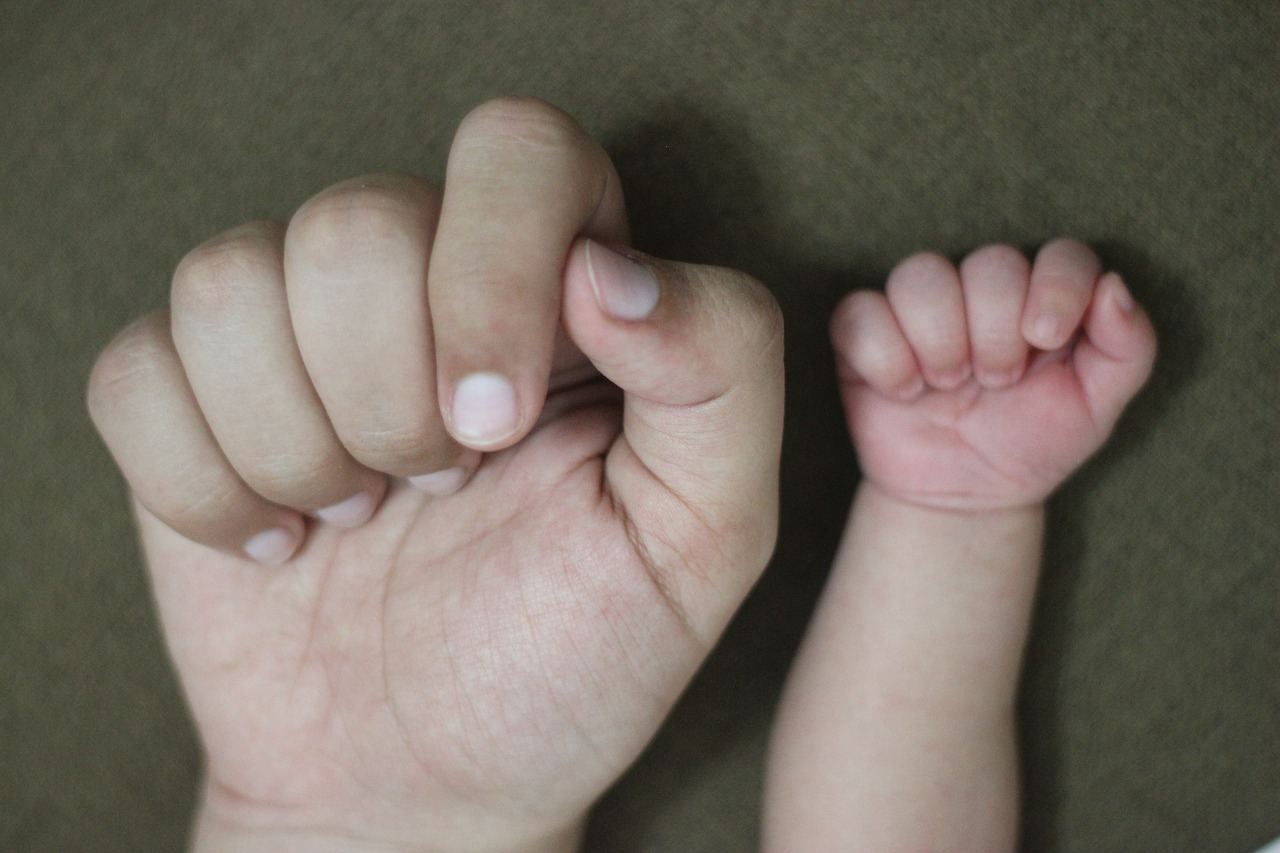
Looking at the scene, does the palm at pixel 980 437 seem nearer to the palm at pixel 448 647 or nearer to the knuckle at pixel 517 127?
the palm at pixel 448 647

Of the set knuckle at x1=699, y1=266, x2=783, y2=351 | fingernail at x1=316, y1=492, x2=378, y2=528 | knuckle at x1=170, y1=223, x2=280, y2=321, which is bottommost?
fingernail at x1=316, y1=492, x2=378, y2=528

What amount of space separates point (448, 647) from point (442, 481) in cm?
11

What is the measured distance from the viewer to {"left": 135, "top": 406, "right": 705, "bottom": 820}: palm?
2.00 feet

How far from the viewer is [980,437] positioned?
2.34 ft

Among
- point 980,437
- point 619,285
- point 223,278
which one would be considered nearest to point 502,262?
point 619,285

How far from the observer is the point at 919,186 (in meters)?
0.72

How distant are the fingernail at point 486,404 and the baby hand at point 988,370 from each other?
32 cm

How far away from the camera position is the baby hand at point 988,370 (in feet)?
2.18

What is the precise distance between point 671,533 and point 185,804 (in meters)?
0.56

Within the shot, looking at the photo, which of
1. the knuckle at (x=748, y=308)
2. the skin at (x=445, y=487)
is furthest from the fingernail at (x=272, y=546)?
the knuckle at (x=748, y=308)

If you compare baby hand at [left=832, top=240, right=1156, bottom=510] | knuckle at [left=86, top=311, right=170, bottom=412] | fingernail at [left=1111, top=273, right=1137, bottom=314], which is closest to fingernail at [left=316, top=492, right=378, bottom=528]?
knuckle at [left=86, top=311, right=170, bottom=412]

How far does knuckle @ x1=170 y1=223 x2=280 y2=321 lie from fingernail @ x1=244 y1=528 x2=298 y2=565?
0.16 metres

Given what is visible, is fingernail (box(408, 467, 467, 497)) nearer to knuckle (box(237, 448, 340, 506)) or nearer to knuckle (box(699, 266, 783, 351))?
knuckle (box(237, 448, 340, 506))

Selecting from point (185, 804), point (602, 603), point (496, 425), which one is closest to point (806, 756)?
point (602, 603)
